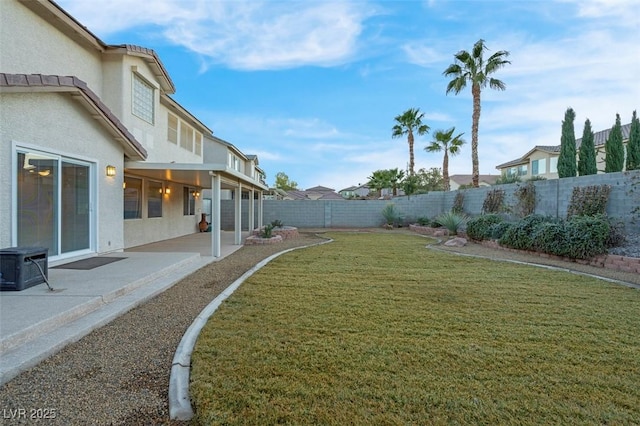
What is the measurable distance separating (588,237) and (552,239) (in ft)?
3.30

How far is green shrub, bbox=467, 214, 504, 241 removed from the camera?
1325 cm

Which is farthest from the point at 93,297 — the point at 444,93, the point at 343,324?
the point at 444,93

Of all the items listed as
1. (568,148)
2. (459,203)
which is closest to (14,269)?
(459,203)

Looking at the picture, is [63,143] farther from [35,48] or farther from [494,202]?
[494,202]

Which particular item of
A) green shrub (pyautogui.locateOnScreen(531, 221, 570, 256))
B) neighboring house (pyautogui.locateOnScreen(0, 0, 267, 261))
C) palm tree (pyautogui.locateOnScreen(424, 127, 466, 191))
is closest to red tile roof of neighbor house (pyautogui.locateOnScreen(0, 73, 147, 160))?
neighboring house (pyautogui.locateOnScreen(0, 0, 267, 261))

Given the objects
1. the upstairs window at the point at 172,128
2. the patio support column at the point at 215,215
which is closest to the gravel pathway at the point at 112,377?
the patio support column at the point at 215,215

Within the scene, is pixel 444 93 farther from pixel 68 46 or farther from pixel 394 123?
pixel 68 46

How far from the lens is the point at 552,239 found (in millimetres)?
9703

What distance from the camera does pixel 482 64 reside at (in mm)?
19625

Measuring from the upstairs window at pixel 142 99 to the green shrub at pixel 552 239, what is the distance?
13.3 m

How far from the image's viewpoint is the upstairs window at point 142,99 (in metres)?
10.9

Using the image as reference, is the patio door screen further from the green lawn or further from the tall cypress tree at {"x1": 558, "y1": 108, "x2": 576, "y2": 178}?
the tall cypress tree at {"x1": 558, "y1": 108, "x2": 576, "y2": 178}

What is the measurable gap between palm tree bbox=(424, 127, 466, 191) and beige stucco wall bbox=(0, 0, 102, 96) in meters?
23.9

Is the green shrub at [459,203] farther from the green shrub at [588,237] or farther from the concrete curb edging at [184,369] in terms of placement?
the concrete curb edging at [184,369]
